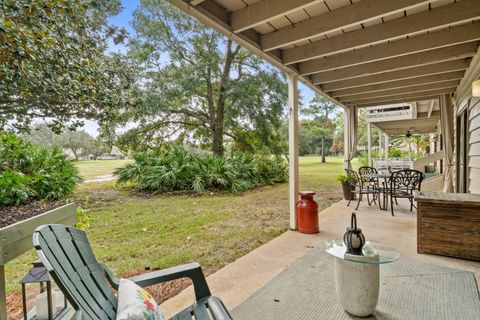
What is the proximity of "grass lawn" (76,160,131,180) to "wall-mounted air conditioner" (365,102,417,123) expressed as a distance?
8.88 metres

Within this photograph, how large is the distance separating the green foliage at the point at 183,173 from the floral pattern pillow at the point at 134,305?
20.6 feet

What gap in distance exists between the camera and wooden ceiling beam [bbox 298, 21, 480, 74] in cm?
307

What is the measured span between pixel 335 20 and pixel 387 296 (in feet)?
8.67

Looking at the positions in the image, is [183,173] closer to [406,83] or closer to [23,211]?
[23,211]

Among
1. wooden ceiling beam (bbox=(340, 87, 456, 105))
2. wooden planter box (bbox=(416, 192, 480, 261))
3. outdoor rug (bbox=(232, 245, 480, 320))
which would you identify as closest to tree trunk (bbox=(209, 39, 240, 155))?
wooden ceiling beam (bbox=(340, 87, 456, 105))

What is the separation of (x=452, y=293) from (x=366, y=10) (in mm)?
2650

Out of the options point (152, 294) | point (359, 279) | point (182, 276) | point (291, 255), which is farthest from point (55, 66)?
point (359, 279)

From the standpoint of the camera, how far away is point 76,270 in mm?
1235

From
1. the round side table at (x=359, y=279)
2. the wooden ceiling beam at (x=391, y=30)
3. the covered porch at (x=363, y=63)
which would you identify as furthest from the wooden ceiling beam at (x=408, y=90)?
the round side table at (x=359, y=279)

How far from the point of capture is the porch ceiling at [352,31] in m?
2.56

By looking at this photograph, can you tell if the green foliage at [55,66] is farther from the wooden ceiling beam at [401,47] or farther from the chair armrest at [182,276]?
the wooden ceiling beam at [401,47]

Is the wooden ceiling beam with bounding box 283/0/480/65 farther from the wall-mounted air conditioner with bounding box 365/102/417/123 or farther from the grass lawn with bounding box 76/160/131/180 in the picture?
the wall-mounted air conditioner with bounding box 365/102/417/123

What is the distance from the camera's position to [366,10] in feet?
8.51

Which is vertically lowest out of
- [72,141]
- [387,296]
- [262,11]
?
[387,296]
